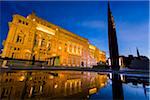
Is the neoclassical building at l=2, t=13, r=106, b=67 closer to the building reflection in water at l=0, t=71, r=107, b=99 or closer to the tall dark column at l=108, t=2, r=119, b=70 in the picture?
the tall dark column at l=108, t=2, r=119, b=70

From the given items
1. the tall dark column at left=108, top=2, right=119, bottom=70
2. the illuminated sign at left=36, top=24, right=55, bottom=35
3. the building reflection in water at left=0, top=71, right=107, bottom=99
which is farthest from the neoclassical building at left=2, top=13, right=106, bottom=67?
the building reflection in water at left=0, top=71, right=107, bottom=99

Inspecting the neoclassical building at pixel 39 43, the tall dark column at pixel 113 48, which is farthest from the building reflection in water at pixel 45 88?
the neoclassical building at pixel 39 43

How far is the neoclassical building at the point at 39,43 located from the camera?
1913 centimetres

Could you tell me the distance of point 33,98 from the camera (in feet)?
6.49

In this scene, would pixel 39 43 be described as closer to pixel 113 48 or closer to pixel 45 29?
pixel 45 29

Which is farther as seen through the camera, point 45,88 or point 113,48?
point 113,48

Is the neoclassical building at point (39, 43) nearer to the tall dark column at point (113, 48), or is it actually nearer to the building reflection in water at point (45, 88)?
the tall dark column at point (113, 48)

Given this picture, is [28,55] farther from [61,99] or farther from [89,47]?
[89,47]

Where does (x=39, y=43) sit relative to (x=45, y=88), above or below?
above

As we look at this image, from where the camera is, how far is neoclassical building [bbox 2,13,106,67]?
62.8ft

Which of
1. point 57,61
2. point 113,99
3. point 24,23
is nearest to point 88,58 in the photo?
point 57,61

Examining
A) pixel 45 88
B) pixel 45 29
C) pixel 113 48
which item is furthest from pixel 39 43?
pixel 45 88

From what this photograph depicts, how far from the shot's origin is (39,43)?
23312 mm

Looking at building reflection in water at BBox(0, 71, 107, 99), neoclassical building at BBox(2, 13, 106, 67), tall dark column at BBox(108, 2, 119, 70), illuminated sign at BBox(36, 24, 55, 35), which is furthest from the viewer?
illuminated sign at BBox(36, 24, 55, 35)
